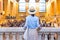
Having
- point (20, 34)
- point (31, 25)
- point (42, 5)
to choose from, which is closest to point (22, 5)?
point (42, 5)

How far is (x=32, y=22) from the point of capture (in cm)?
433

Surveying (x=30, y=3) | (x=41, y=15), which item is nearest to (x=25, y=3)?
(x=30, y=3)

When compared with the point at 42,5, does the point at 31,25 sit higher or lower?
lower

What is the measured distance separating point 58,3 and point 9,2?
1.92 metres

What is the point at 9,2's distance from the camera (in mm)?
9094

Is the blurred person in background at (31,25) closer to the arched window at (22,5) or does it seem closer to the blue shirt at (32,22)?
the blue shirt at (32,22)

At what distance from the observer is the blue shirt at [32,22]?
4.31 m

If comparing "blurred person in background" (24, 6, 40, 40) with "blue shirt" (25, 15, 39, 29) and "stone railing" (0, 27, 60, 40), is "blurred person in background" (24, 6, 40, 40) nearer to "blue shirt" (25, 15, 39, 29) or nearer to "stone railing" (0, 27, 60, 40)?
"blue shirt" (25, 15, 39, 29)

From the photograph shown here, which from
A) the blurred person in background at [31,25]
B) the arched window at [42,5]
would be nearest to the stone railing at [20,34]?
A: the blurred person in background at [31,25]

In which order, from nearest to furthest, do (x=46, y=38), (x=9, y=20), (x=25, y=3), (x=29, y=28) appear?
(x=29, y=28)
(x=46, y=38)
(x=9, y=20)
(x=25, y=3)

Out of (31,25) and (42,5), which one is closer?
(31,25)

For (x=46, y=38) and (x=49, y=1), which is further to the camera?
(x=49, y=1)

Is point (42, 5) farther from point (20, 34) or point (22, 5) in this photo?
point (20, 34)

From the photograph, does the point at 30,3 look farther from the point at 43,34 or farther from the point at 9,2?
the point at 43,34
